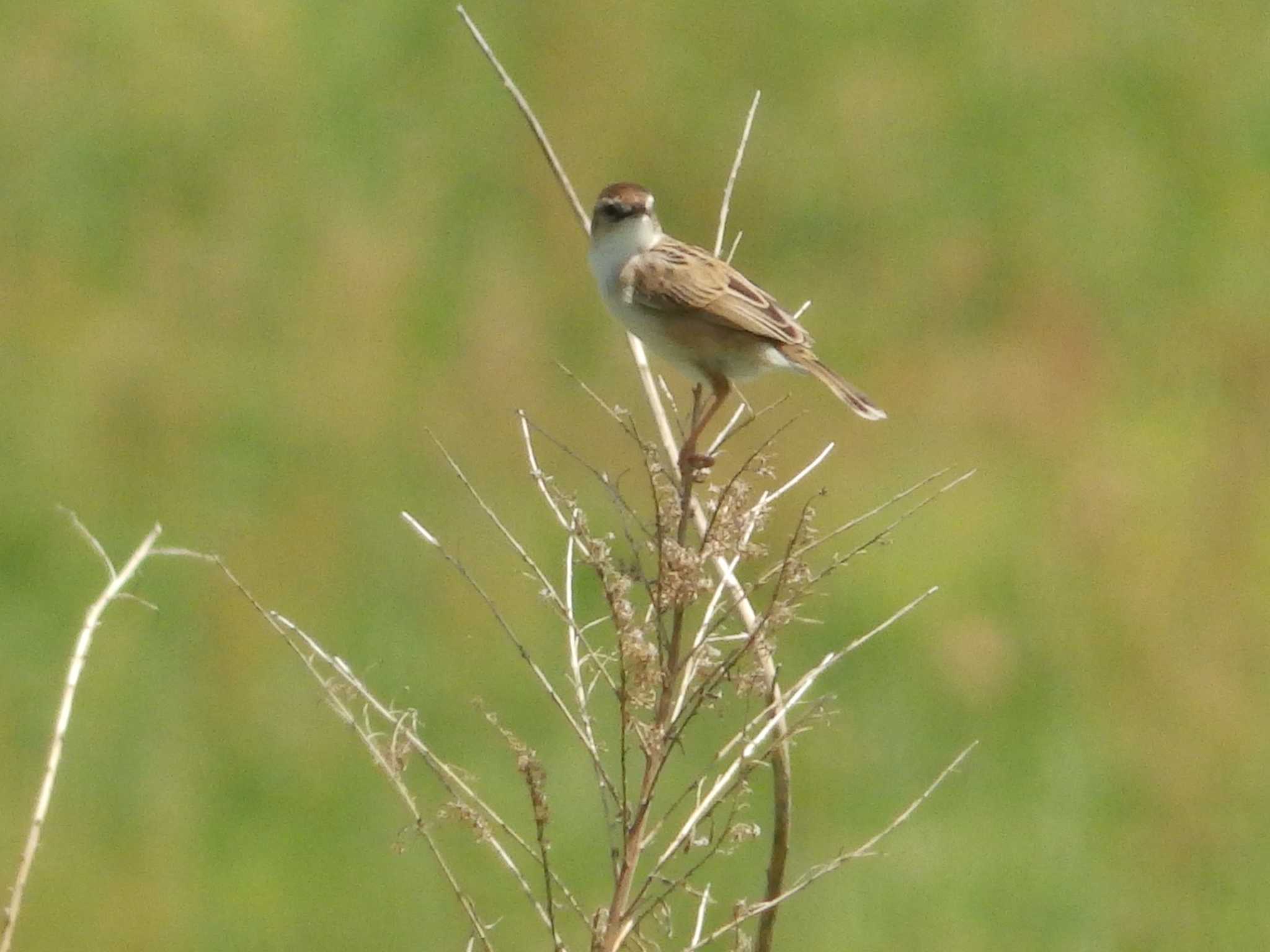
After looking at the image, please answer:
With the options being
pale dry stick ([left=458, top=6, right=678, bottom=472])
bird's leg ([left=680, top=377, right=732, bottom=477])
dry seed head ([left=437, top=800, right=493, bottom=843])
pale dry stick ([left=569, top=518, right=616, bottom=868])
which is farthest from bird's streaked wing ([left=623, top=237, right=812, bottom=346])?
dry seed head ([left=437, top=800, right=493, bottom=843])

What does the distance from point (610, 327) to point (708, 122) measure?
1.62m

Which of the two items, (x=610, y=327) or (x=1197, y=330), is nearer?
(x=610, y=327)

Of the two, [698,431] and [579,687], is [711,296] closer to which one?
[698,431]

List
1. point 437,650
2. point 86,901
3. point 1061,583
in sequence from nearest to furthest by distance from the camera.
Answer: point 86,901 → point 437,650 → point 1061,583

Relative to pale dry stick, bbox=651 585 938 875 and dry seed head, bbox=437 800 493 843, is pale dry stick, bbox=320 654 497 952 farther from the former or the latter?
pale dry stick, bbox=651 585 938 875

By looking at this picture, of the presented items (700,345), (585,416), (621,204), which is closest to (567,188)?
(700,345)

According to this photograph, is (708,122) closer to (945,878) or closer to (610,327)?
(610,327)

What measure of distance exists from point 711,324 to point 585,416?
14.1 ft

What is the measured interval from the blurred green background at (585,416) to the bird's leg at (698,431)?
9.74ft

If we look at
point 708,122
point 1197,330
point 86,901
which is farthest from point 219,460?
point 1197,330

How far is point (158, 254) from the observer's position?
9.91 m

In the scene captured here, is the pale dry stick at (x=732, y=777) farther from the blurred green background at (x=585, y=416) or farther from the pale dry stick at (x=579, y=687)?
the blurred green background at (x=585, y=416)

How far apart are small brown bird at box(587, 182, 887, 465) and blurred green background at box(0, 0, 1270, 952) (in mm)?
2864

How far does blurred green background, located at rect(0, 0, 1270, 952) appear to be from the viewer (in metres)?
7.71
